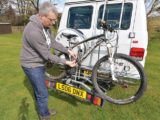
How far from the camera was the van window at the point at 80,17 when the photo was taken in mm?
5051

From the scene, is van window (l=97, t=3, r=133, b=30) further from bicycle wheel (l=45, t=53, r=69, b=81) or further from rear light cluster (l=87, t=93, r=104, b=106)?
rear light cluster (l=87, t=93, r=104, b=106)

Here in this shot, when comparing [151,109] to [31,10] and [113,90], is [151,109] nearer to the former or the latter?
[113,90]

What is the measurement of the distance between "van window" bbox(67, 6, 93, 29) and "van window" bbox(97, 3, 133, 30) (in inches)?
12.4

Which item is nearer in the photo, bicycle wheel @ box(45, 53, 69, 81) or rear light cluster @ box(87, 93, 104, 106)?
rear light cluster @ box(87, 93, 104, 106)

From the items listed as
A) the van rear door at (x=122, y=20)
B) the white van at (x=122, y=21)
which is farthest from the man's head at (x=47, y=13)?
the van rear door at (x=122, y=20)

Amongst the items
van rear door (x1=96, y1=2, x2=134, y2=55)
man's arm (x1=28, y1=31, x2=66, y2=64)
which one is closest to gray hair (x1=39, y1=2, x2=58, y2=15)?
man's arm (x1=28, y1=31, x2=66, y2=64)

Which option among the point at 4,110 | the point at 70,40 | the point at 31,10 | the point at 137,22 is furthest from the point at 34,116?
the point at 31,10

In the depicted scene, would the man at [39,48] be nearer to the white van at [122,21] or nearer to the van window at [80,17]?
the white van at [122,21]

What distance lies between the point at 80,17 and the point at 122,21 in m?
1.18

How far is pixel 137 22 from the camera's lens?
14.3ft

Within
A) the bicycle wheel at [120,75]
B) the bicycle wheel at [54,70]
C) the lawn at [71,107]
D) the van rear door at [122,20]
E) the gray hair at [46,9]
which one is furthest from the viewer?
the bicycle wheel at [54,70]

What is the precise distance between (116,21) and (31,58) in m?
2.14

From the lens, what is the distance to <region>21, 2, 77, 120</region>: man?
3.13 metres

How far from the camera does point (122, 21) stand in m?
4.58
